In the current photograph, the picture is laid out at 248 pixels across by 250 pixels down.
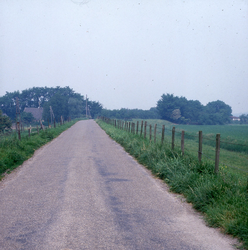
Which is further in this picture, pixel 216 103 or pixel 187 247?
pixel 216 103

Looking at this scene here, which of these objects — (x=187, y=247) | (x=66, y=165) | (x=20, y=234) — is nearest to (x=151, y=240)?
(x=187, y=247)

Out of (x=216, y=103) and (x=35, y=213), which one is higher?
(x=216, y=103)

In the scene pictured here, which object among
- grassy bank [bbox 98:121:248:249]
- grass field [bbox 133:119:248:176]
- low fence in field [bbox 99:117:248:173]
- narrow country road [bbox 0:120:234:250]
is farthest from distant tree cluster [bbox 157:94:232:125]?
narrow country road [bbox 0:120:234:250]

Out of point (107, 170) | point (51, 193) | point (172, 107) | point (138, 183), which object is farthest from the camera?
point (172, 107)

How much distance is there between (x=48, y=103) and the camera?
73.2m

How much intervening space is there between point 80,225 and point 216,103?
11527cm

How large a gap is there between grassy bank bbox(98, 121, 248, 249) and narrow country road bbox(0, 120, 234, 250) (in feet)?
0.78

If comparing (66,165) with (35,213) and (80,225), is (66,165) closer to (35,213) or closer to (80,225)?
(35,213)

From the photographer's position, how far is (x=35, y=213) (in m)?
4.88

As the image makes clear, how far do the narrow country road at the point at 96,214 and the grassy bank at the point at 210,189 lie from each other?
236 millimetres

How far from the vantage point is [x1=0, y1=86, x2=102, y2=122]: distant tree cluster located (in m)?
71.9

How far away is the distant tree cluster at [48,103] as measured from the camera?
71.9m

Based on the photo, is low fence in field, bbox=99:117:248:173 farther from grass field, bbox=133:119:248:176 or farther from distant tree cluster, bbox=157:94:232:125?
distant tree cluster, bbox=157:94:232:125

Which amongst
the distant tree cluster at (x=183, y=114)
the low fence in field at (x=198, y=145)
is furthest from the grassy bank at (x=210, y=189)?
the distant tree cluster at (x=183, y=114)
